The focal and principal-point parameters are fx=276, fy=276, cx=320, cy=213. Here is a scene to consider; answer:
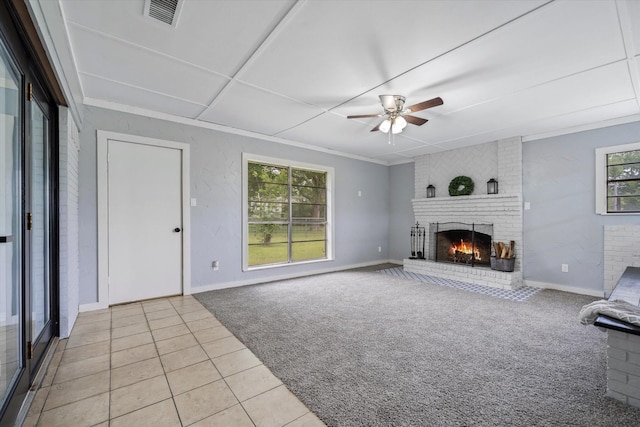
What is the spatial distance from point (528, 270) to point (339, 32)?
184 inches

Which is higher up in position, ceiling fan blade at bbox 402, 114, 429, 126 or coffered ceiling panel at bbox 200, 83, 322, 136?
coffered ceiling panel at bbox 200, 83, 322, 136

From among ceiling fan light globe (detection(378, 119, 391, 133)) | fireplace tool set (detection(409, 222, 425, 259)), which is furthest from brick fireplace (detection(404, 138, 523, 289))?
ceiling fan light globe (detection(378, 119, 391, 133))

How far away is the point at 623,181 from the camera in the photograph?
368 centimetres

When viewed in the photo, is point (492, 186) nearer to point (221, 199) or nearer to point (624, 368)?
point (624, 368)

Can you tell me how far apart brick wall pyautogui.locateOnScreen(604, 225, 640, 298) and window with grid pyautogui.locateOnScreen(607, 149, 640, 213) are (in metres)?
0.27

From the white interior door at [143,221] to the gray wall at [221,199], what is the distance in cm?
18

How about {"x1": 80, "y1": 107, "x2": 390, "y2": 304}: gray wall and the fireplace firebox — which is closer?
{"x1": 80, "y1": 107, "x2": 390, "y2": 304}: gray wall

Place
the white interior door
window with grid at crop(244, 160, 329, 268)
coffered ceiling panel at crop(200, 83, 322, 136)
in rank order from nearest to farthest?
coffered ceiling panel at crop(200, 83, 322, 136) → the white interior door → window with grid at crop(244, 160, 329, 268)

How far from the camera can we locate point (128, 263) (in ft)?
11.3

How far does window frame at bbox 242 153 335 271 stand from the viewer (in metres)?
4.34

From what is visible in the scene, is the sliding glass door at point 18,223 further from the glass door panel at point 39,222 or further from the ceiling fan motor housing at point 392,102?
the ceiling fan motor housing at point 392,102

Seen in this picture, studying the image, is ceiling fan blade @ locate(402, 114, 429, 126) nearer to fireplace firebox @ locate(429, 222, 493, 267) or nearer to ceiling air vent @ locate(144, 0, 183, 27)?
ceiling air vent @ locate(144, 0, 183, 27)

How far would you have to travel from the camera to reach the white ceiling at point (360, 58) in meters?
1.80

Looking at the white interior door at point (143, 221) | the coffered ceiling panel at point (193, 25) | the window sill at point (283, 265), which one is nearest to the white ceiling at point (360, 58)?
the coffered ceiling panel at point (193, 25)
